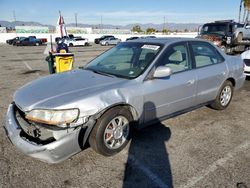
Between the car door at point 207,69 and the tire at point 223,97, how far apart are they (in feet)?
0.59

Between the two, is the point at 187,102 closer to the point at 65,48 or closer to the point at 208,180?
the point at 208,180

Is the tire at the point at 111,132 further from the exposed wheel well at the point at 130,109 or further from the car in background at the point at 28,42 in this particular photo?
the car in background at the point at 28,42

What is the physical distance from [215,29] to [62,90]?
12.3 metres

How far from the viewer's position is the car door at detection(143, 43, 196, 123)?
3580 mm

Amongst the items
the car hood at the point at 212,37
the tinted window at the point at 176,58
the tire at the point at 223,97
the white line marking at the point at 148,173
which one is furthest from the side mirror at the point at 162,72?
the car hood at the point at 212,37

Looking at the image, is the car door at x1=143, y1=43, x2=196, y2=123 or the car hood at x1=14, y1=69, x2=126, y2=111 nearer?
the car hood at x1=14, y1=69, x2=126, y2=111

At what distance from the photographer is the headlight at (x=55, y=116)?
2.79m

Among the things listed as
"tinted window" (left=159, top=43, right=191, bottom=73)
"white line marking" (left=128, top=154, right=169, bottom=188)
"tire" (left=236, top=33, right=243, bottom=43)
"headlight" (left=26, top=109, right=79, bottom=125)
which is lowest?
"white line marking" (left=128, top=154, right=169, bottom=188)

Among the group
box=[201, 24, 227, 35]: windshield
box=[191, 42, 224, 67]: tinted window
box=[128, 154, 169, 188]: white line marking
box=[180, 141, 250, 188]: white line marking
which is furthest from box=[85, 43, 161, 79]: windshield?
box=[201, 24, 227, 35]: windshield

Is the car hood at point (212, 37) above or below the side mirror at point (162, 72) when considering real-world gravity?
above

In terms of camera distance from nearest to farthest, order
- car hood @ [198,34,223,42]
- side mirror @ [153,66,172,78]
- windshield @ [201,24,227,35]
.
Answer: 1. side mirror @ [153,66,172,78]
2. car hood @ [198,34,223,42]
3. windshield @ [201,24,227,35]

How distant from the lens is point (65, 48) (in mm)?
8062

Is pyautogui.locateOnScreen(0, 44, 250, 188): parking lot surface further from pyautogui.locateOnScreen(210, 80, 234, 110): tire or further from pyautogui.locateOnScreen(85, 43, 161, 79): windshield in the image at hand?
pyautogui.locateOnScreen(85, 43, 161, 79): windshield

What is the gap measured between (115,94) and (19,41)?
37089 millimetres
